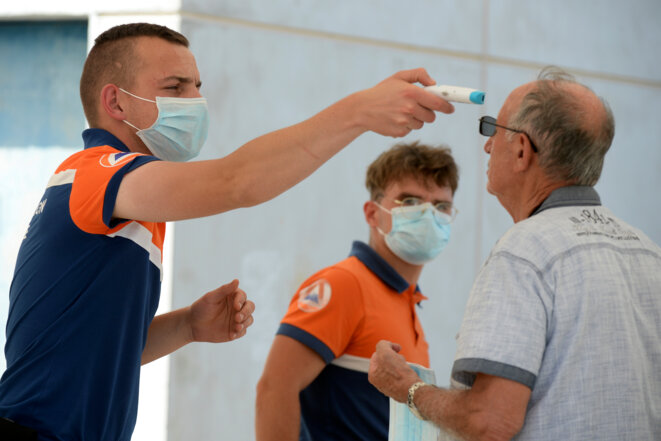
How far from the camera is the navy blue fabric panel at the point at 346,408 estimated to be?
8.09 feet

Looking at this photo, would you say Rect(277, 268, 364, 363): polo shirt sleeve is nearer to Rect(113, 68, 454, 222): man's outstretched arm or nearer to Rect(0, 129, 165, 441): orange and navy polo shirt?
Rect(0, 129, 165, 441): orange and navy polo shirt

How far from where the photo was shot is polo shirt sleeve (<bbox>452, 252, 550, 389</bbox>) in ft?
5.05

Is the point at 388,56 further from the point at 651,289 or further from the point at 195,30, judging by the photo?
the point at 651,289

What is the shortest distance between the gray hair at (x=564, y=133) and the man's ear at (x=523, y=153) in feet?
0.06

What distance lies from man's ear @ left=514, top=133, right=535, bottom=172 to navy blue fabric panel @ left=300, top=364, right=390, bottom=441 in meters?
1.02

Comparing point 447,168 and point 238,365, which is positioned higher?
point 447,168

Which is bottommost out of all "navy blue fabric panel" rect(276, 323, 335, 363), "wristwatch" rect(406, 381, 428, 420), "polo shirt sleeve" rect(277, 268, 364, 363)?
"wristwatch" rect(406, 381, 428, 420)

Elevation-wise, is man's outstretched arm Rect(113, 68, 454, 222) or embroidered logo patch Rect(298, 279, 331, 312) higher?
man's outstretched arm Rect(113, 68, 454, 222)

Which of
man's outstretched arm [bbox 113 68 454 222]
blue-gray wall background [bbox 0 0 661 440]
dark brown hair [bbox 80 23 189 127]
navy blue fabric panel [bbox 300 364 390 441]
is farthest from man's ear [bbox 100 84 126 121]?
blue-gray wall background [bbox 0 0 661 440]

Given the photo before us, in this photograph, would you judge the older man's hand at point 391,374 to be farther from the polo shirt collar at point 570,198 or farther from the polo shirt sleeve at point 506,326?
the polo shirt collar at point 570,198

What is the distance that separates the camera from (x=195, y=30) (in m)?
3.64

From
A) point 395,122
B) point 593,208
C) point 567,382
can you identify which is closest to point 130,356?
point 395,122

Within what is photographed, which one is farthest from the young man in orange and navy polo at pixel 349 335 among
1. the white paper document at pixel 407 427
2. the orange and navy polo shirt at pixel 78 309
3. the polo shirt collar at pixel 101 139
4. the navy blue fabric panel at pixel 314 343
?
the polo shirt collar at pixel 101 139

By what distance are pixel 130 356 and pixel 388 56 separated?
9.66ft
